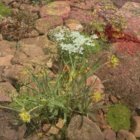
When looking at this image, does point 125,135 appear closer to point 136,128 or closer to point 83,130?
point 136,128

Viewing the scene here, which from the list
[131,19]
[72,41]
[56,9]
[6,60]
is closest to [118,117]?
[72,41]

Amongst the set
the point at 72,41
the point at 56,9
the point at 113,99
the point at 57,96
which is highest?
the point at 72,41

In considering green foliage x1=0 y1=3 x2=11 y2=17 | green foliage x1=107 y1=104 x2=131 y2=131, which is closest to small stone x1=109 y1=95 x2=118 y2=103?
green foliage x1=107 y1=104 x2=131 y2=131

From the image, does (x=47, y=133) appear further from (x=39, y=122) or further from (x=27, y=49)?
(x=27, y=49)

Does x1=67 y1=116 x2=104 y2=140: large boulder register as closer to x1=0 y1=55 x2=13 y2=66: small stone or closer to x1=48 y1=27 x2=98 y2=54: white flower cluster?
x1=48 y1=27 x2=98 y2=54: white flower cluster

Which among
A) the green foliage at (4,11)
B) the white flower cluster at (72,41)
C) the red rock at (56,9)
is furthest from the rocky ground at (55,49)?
the white flower cluster at (72,41)

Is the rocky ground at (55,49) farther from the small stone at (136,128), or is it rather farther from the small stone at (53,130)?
the small stone at (53,130)
